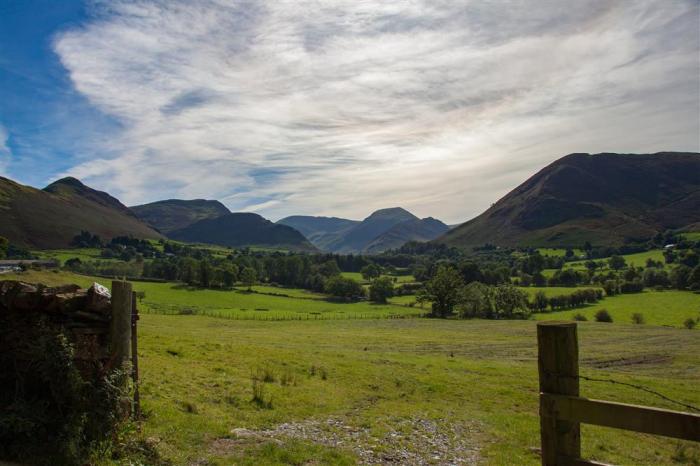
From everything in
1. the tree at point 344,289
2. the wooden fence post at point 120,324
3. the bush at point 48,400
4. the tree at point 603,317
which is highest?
the wooden fence post at point 120,324

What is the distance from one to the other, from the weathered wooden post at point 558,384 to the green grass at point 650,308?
10449cm

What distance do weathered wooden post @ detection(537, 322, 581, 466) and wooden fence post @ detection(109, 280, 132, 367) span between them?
28.7 ft

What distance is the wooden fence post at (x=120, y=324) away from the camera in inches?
399

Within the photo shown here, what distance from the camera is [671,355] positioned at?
48688mm

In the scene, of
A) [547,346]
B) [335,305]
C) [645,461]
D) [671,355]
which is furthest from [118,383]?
[335,305]

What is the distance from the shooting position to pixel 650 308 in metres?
106

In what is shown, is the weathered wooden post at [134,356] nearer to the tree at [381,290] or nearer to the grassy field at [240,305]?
the grassy field at [240,305]

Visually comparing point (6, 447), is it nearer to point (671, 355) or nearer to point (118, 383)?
point (118, 383)

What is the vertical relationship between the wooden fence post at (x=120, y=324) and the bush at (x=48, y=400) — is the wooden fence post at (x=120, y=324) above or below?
above

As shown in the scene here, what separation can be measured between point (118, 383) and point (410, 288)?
510 ft

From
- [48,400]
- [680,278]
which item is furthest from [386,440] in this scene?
[680,278]

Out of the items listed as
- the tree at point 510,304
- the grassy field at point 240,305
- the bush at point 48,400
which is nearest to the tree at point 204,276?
the grassy field at point 240,305

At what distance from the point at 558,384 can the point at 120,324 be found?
907 cm

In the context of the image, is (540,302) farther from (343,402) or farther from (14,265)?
(14,265)
